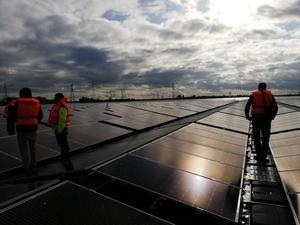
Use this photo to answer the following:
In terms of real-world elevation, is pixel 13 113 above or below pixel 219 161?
above

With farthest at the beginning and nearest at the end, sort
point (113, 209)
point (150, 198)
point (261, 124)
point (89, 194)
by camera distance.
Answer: point (261, 124), point (150, 198), point (89, 194), point (113, 209)

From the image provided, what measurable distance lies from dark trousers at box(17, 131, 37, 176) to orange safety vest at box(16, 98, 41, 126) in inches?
10.8

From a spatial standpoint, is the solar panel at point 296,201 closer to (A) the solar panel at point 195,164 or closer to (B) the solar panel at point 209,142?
(A) the solar panel at point 195,164

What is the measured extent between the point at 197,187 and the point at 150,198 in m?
1.05

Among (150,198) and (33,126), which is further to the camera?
(33,126)

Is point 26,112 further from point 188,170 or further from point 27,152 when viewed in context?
point 188,170

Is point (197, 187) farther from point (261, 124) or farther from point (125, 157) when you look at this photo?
point (261, 124)

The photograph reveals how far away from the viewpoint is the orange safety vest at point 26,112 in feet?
27.9

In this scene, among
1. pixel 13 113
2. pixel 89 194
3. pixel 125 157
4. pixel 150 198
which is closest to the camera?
pixel 89 194

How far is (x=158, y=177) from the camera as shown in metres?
6.59

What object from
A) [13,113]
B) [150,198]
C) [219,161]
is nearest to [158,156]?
[219,161]

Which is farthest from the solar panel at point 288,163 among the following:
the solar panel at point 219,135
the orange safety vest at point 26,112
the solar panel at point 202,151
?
the orange safety vest at point 26,112

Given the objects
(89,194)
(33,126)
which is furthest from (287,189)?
(33,126)

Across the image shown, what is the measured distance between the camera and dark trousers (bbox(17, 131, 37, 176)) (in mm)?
8047
